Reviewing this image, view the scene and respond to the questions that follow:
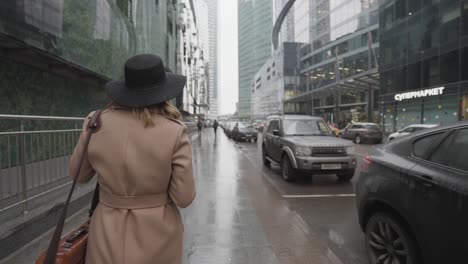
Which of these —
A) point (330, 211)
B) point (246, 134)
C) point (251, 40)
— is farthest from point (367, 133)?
point (251, 40)

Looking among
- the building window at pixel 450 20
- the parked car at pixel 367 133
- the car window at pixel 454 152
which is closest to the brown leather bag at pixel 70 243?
the car window at pixel 454 152

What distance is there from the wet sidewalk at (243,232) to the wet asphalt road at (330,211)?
0.52 ft

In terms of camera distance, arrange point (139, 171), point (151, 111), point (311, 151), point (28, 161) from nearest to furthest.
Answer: point (139, 171), point (151, 111), point (28, 161), point (311, 151)

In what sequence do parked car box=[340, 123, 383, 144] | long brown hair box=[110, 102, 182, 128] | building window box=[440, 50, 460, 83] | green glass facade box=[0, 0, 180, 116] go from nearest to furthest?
1. long brown hair box=[110, 102, 182, 128]
2. green glass facade box=[0, 0, 180, 116]
3. parked car box=[340, 123, 383, 144]
4. building window box=[440, 50, 460, 83]

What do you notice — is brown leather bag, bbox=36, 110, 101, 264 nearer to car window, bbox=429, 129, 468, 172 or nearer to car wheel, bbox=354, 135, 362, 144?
car window, bbox=429, 129, 468, 172

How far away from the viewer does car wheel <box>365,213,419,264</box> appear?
2621 millimetres

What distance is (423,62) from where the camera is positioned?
2567cm

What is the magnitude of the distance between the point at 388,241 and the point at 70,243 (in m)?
2.76

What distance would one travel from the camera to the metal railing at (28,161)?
12.0ft

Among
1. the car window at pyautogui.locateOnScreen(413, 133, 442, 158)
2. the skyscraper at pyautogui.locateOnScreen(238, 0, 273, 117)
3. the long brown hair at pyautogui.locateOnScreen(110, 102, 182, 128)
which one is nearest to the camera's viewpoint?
the long brown hair at pyautogui.locateOnScreen(110, 102, 182, 128)

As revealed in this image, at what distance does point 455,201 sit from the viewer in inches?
88.0

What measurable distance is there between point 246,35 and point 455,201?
174 meters

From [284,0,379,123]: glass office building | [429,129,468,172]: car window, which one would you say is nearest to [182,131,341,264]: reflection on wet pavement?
[429,129,468,172]: car window

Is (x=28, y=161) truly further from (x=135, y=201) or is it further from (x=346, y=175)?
(x=346, y=175)
